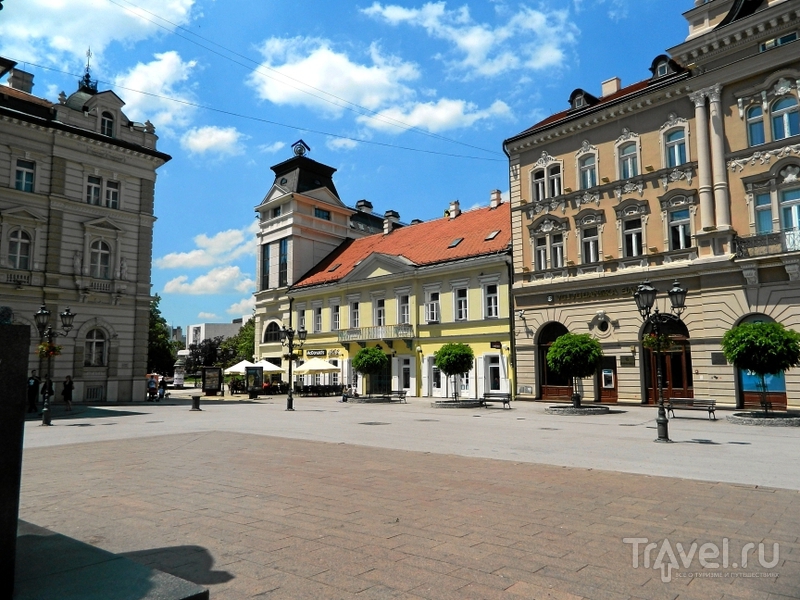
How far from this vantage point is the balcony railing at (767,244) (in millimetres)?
22125

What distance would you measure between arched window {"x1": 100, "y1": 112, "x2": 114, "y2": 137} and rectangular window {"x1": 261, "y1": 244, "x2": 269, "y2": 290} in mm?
18779

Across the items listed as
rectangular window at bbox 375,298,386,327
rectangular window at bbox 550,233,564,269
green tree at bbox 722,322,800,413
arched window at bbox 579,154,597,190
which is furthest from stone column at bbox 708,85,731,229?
rectangular window at bbox 375,298,386,327

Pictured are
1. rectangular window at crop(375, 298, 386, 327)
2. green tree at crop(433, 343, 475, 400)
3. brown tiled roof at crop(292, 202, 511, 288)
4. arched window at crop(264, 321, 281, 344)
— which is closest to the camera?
green tree at crop(433, 343, 475, 400)

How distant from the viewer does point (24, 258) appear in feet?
99.2

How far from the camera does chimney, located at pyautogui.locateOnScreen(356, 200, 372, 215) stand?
60394 mm

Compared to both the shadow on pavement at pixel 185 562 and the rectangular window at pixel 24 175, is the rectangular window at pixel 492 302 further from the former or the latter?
the shadow on pavement at pixel 185 562

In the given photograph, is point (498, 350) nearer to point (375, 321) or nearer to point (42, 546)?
point (375, 321)

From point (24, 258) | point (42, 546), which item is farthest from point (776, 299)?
point (24, 258)

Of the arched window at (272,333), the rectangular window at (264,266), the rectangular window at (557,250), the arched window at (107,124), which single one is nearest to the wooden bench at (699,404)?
the rectangular window at (557,250)

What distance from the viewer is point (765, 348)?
59.0 feet

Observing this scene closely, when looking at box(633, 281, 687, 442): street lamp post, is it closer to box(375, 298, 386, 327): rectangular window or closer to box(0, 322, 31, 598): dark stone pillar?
box(0, 322, 31, 598): dark stone pillar

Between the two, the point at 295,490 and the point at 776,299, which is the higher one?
the point at 776,299

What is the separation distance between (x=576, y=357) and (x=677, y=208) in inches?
340

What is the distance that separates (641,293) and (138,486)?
1316cm
